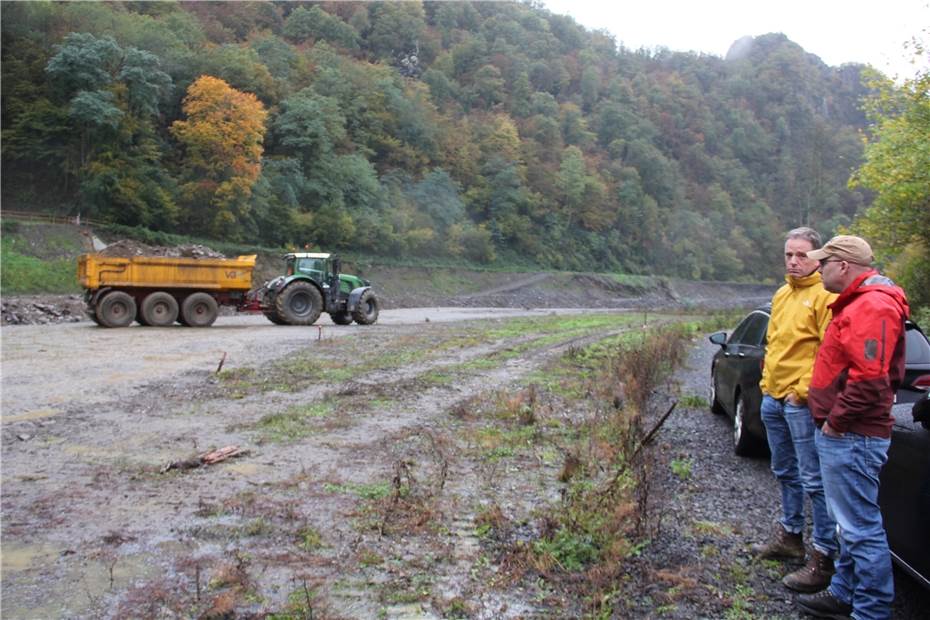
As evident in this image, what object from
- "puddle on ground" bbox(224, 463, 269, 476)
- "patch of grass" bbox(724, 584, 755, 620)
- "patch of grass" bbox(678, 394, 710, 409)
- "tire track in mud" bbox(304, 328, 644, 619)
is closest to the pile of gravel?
"tire track in mud" bbox(304, 328, 644, 619)

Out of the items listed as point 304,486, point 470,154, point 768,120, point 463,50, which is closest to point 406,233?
point 470,154

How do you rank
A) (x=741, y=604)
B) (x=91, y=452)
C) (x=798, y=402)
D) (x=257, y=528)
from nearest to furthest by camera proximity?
(x=741, y=604) → (x=798, y=402) → (x=257, y=528) → (x=91, y=452)

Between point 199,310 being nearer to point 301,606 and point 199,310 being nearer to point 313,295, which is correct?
point 313,295

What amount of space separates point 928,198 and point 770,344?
16788 mm

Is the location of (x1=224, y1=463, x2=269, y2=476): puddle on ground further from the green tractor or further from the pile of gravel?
the pile of gravel

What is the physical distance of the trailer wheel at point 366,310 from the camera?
25.2m

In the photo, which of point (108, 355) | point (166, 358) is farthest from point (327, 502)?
point (108, 355)

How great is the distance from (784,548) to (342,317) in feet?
70.6

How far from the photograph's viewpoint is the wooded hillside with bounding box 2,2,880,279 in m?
44.7

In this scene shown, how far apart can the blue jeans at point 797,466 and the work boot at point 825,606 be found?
0.33 metres

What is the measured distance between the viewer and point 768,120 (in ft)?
485

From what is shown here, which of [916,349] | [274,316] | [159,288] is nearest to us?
[916,349]

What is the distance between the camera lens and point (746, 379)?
7.42 m

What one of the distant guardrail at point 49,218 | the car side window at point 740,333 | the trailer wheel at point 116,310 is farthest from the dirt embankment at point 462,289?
the car side window at point 740,333
